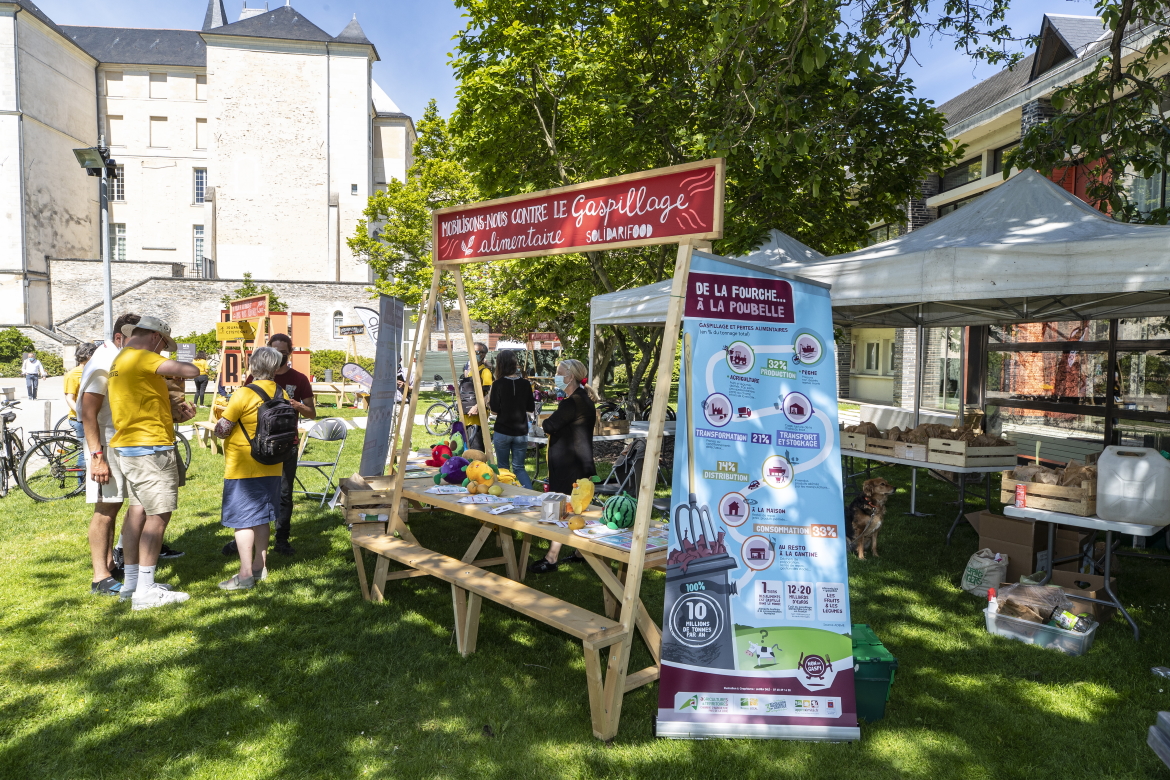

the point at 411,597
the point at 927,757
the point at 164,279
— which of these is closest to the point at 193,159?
the point at 164,279

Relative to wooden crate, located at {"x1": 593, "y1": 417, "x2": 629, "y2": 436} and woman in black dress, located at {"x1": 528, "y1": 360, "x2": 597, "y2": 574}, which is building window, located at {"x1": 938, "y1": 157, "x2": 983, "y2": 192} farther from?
woman in black dress, located at {"x1": 528, "y1": 360, "x2": 597, "y2": 574}

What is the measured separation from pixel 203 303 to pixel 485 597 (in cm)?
3628

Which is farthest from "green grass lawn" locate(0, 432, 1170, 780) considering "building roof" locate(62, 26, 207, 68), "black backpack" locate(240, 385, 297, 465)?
"building roof" locate(62, 26, 207, 68)

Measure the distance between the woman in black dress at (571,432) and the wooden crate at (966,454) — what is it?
124 inches

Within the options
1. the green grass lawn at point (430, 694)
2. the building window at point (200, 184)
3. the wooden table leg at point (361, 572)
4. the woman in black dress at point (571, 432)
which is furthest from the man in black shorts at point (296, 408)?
the building window at point (200, 184)

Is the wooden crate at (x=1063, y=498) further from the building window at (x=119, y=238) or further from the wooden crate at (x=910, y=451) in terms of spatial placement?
the building window at (x=119, y=238)

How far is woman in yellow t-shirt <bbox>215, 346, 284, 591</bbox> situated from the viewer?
4.93m

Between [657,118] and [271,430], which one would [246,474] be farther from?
[657,118]

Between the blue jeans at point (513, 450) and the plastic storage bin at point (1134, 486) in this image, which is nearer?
the plastic storage bin at point (1134, 486)

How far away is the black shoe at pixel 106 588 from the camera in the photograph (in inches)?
194

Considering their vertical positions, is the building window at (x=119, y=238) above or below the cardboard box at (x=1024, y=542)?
above

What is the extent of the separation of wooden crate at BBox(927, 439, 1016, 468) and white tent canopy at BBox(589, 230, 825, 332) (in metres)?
2.29

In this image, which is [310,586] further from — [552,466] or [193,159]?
[193,159]

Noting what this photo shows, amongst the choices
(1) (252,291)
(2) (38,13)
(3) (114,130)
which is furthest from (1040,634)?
(3) (114,130)
